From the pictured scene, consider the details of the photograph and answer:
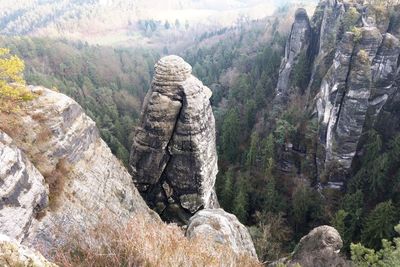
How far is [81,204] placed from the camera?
1809 centimetres

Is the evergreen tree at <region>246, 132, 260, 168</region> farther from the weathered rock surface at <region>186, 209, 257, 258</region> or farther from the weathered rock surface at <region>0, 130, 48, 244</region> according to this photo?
the weathered rock surface at <region>0, 130, 48, 244</region>

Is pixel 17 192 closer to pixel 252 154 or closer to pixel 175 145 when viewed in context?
pixel 175 145

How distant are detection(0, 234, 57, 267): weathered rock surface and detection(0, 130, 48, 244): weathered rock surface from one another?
4.40m

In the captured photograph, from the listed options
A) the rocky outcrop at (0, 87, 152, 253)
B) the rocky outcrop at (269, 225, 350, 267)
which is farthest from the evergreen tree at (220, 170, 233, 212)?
the rocky outcrop at (0, 87, 152, 253)

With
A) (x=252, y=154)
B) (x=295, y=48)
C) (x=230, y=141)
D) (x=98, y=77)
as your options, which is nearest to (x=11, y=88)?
(x=252, y=154)

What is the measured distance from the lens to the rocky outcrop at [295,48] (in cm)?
7325

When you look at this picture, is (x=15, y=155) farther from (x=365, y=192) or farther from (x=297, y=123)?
(x=297, y=123)

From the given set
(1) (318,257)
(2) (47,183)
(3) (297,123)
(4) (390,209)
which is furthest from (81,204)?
(3) (297,123)

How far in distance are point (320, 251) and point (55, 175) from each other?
18.8 meters

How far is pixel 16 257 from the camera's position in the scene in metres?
9.20

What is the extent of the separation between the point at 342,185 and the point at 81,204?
41382 millimetres

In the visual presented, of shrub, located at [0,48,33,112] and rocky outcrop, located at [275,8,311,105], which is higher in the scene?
shrub, located at [0,48,33,112]

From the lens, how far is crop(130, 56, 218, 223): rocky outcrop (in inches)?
1037

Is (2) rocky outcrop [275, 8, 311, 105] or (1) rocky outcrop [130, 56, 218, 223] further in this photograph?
(2) rocky outcrop [275, 8, 311, 105]
